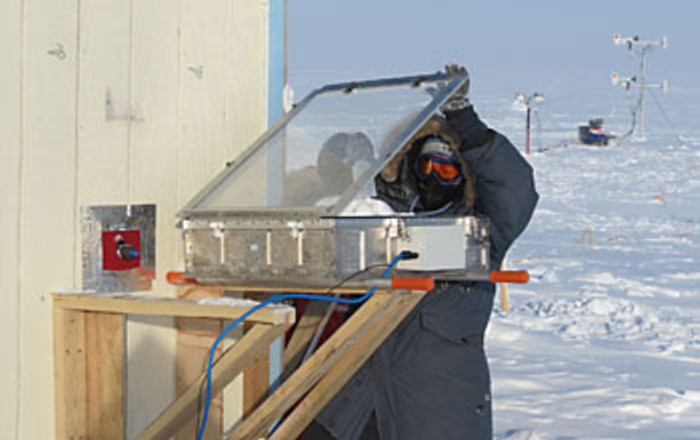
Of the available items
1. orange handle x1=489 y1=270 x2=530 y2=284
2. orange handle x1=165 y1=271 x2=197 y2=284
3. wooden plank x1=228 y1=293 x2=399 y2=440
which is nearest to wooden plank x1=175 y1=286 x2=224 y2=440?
orange handle x1=165 y1=271 x2=197 y2=284

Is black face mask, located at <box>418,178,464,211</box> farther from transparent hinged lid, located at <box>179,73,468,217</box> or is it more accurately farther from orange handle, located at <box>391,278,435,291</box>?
orange handle, located at <box>391,278,435,291</box>

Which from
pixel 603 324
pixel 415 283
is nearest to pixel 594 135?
pixel 603 324

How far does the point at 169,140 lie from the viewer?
→ 3596 mm

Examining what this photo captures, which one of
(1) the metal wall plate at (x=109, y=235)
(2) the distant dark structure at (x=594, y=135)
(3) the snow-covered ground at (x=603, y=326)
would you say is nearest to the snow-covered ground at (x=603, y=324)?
(3) the snow-covered ground at (x=603, y=326)

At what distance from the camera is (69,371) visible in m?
3.22

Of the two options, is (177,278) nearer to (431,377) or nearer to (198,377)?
(198,377)

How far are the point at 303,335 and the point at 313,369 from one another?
0.92 meters

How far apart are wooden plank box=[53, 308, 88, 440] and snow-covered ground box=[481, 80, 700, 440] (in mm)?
3478

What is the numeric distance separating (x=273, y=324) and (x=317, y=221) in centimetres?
34

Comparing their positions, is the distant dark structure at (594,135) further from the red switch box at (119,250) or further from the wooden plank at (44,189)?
the wooden plank at (44,189)

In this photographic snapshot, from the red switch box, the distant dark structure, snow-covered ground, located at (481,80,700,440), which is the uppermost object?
the distant dark structure

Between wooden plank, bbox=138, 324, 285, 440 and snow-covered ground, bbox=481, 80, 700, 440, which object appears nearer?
wooden plank, bbox=138, 324, 285, 440

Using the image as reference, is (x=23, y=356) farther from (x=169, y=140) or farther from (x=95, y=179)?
(x=169, y=140)

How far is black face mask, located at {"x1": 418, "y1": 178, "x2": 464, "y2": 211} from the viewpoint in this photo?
3.75 m
